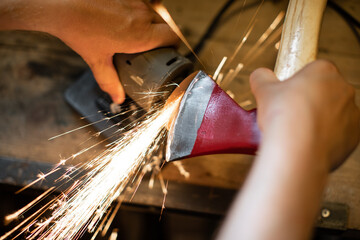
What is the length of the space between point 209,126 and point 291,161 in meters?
0.35

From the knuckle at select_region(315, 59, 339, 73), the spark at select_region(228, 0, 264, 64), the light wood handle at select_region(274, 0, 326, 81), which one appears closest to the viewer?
the knuckle at select_region(315, 59, 339, 73)

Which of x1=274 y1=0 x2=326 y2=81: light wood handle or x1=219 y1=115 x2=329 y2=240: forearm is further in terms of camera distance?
x1=274 y1=0 x2=326 y2=81: light wood handle

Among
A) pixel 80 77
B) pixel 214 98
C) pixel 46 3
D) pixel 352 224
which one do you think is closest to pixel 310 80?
pixel 214 98

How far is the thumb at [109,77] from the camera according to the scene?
113 cm

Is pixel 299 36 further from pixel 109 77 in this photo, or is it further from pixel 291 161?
pixel 109 77

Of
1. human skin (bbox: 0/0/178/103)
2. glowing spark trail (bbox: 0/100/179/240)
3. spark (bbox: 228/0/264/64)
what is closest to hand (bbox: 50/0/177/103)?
human skin (bbox: 0/0/178/103)

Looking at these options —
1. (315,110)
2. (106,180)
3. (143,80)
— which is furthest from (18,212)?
(315,110)

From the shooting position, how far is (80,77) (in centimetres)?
155

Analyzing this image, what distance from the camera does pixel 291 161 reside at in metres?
0.49

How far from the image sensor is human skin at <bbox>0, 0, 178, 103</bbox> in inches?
38.9

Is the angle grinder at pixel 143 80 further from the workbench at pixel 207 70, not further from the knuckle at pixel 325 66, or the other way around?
the knuckle at pixel 325 66

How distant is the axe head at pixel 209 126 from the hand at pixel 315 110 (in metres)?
0.13

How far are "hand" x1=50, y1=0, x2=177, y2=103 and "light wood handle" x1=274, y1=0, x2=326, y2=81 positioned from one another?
46 centimetres

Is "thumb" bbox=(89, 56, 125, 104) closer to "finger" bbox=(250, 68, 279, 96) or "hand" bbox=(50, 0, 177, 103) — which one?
"hand" bbox=(50, 0, 177, 103)
